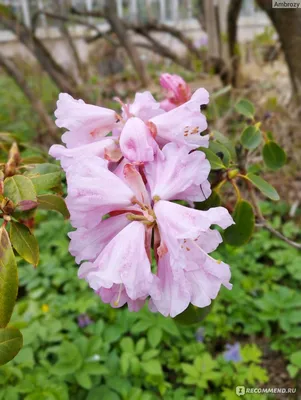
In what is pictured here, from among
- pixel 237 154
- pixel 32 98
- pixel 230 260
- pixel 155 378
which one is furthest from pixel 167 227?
pixel 32 98

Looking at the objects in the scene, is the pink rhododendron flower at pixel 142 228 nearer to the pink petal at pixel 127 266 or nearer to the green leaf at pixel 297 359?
the pink petal at pixel 127 266

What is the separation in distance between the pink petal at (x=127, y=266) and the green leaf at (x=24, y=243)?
0.14m

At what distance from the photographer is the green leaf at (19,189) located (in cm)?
67

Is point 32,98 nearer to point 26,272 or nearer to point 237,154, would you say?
point 26,272

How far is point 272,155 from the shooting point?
101 cm

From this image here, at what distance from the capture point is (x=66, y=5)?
3568 mm

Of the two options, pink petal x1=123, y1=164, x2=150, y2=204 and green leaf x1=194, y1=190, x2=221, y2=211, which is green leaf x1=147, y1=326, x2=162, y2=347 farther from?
pink petal x1=123, y1=164, x2=150, y2=204

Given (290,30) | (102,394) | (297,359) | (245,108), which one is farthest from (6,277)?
(290,30)

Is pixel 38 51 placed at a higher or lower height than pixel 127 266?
lower

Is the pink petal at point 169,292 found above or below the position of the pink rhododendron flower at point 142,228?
below

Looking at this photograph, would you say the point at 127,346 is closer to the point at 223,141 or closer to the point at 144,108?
the point at 223,141

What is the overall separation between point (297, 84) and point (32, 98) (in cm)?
173

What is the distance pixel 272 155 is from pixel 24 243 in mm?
607

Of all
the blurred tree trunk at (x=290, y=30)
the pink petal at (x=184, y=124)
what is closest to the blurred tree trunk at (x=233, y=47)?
the blurred tree trunk at (x=290, y=30)
